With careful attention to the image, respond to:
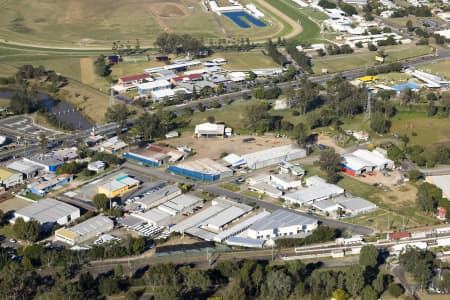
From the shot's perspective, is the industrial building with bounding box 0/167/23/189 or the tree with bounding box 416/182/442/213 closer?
the tree with bounding box 416/182/442/213

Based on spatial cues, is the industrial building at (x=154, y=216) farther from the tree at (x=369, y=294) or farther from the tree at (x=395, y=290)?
the tree at (x=395, y=290)

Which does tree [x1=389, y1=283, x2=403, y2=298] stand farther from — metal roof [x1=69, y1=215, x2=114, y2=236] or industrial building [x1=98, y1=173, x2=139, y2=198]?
industrial building [x1=98, y1=173, x2=139, y2=198]

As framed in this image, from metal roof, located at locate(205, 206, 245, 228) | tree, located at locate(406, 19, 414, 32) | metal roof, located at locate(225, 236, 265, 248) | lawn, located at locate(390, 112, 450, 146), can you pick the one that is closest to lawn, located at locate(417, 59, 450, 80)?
lawn, located at locate(390, 112, 450, 146)

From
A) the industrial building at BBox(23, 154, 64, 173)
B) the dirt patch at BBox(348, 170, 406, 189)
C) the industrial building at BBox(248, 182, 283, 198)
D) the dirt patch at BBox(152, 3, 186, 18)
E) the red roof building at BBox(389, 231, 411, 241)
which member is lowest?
the dirt patch at BBox(348, 170, 406, 189)

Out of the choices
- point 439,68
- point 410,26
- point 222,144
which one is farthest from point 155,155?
point 410,26

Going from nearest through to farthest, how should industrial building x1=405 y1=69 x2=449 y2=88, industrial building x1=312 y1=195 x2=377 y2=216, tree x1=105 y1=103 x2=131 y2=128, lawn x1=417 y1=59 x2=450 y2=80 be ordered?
industrial building x1=312 y1=195 x2=377 y2=216
tree x1=105 y1=103 x2=131 y2=128
industrial building x1=405 y1=69 x2=449 y2=88
lawn x1=417 y1=59 x2=450 y2=80

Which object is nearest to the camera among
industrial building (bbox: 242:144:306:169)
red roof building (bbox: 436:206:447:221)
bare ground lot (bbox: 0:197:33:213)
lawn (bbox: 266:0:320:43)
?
red roof building (bbox: 436:206:447:221)

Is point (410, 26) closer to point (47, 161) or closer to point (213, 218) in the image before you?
point (47, 161)
